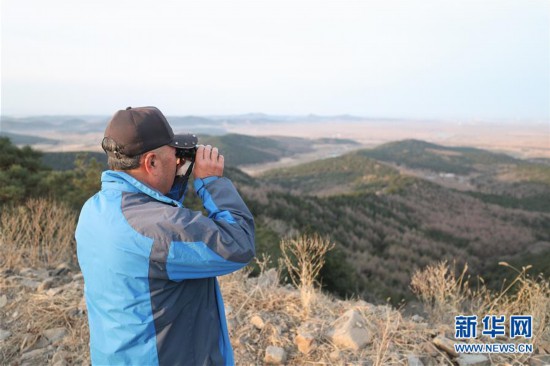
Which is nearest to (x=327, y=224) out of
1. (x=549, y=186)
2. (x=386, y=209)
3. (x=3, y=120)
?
(x=386, y=209)

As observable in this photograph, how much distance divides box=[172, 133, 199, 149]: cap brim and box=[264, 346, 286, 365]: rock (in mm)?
1935

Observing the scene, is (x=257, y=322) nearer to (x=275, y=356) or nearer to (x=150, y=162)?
(x=275, y=356)

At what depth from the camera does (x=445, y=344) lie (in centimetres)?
290

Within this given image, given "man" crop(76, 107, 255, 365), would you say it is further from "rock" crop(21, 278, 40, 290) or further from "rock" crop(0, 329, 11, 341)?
"rock" crop(21, 278, 40, 290)

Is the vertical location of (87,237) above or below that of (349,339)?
above

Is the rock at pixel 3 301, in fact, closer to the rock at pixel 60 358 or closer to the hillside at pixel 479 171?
the rock at pixel 60 358

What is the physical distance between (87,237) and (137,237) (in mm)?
266

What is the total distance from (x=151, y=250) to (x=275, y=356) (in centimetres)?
189

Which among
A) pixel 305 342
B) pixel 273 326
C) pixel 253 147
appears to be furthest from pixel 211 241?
pixel 253 147

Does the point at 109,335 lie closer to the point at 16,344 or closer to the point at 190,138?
the point at 190,138

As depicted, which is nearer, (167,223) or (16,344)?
(167,223)

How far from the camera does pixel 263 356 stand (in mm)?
2936

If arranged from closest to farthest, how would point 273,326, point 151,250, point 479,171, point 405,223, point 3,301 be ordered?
point 151,250 < point 273,326 < point 3,301 < point 405,223 < point 479,171

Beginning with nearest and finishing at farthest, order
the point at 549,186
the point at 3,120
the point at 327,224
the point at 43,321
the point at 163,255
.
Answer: the point at 163,255, the point at 43,321, the point at 327,224, the point at 549,186, the point at 3,120
